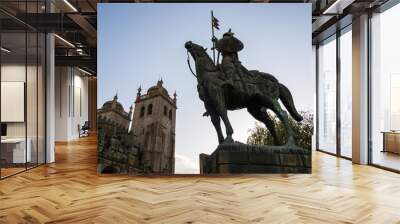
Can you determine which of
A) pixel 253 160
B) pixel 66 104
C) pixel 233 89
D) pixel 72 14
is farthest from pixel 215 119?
pixel 66 104

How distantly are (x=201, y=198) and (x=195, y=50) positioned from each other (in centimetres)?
262

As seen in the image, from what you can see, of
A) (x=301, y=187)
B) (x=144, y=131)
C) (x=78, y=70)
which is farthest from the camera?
(x=78, y=70)

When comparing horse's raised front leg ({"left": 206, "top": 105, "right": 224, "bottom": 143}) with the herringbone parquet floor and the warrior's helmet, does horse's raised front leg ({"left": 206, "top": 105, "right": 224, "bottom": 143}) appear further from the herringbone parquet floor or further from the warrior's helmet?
the warrior's helmet

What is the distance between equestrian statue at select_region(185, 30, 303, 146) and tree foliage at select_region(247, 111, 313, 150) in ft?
0.20

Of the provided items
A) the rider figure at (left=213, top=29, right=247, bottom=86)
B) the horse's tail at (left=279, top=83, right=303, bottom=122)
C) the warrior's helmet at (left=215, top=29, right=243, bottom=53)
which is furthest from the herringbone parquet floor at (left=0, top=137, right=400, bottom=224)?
the warrior's helmet at (left=215, top=29, right=243, bottom=53)

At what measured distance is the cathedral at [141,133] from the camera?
6.06 m

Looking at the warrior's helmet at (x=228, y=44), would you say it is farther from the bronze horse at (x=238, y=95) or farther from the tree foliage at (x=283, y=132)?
the tree foliage at (x=283, y=132)

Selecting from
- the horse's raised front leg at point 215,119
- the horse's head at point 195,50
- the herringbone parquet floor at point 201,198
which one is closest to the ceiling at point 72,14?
the horse's head at point 195,50

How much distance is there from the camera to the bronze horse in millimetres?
6074

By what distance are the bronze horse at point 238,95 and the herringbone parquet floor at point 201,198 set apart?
3.10 feet

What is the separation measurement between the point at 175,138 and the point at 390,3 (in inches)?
183

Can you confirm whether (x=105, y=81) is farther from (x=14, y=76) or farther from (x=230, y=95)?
(x=230, y=95)

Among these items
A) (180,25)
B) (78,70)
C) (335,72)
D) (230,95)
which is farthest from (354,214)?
(78,70)

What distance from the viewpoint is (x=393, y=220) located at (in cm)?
359
